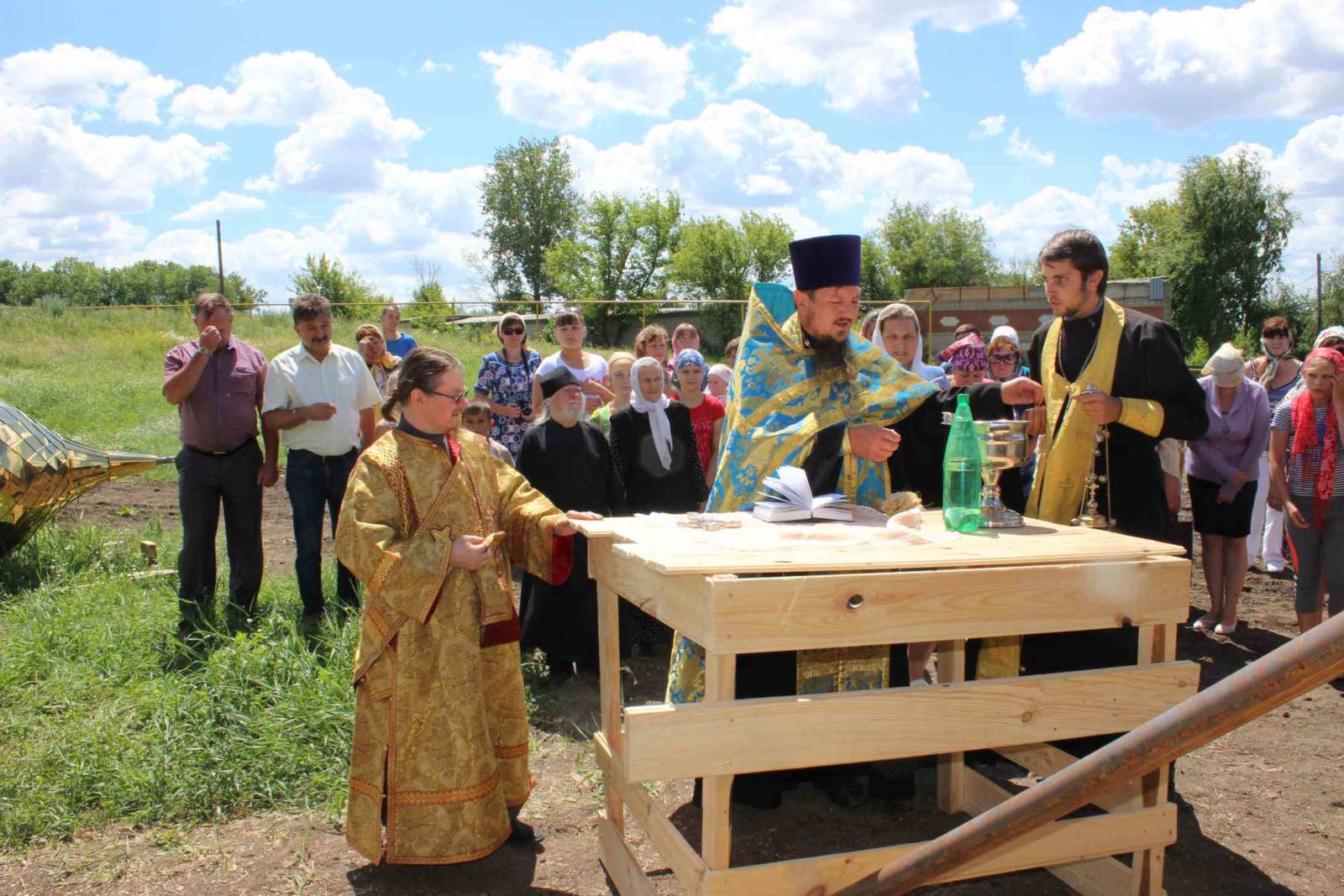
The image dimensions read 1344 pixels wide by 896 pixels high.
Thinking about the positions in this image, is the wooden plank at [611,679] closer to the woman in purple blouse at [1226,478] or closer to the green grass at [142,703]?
the green grass at [142,703]

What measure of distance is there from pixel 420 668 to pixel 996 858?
177 centimetres

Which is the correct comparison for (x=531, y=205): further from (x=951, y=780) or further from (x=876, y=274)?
(x=951, y=780)

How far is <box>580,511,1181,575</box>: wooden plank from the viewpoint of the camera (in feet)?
7.78

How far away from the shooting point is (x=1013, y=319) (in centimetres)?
2217

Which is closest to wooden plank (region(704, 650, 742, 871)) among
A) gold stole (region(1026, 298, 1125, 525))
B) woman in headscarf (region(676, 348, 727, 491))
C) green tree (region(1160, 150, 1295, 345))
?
gold stole (region(1026, 298, 1125, 525))

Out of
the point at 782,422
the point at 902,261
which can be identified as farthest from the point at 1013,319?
the point at 902,261

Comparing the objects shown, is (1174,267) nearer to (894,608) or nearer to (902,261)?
(902,261)

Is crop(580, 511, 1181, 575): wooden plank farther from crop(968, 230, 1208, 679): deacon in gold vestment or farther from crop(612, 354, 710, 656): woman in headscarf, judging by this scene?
crop(612, 354, 710, 656): woman in headscarf

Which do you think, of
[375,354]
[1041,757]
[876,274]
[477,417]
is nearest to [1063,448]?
[1041,757]

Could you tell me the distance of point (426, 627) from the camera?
314cm

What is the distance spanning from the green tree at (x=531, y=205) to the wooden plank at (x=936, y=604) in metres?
64.2

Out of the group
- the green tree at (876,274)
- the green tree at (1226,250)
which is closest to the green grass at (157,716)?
the green tree at (1226,250)

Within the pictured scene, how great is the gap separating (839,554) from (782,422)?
1004mm

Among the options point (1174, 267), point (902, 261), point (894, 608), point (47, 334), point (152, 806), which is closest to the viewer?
point (894, 608)
